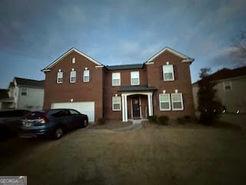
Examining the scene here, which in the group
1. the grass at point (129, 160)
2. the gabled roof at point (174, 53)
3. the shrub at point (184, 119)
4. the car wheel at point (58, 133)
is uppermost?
the gabled roof at point (174, 53)

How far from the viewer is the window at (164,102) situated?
15.9 meters

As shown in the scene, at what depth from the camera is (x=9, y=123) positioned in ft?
33.4

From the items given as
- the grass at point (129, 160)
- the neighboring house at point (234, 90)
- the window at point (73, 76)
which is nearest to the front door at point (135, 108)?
the window at point (73, 76)

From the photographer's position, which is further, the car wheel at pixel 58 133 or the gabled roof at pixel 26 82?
the gabled roof at pixel 26 82

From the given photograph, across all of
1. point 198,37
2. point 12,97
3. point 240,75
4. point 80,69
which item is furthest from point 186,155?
point 12,97

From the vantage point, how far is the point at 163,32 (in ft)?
46.2

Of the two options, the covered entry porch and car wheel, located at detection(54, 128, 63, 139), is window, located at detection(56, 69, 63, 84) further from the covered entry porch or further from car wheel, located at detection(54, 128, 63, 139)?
car wheel, located at detection(54, 128, 63, 139)

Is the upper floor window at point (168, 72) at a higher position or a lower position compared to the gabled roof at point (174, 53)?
lower

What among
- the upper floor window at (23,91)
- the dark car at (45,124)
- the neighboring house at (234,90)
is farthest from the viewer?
the upper floor window at (23,91)

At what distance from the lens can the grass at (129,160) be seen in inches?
179

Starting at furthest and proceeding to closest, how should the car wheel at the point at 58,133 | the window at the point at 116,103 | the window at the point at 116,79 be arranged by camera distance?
the window at the point at 116,79
the window at the point at 116,103
the car wheel at the point at 58,133

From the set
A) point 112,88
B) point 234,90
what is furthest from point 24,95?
point 234,90

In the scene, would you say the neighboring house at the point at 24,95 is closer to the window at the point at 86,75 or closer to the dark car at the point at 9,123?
the window at the point at 86,75

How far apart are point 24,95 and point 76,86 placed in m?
14.5
